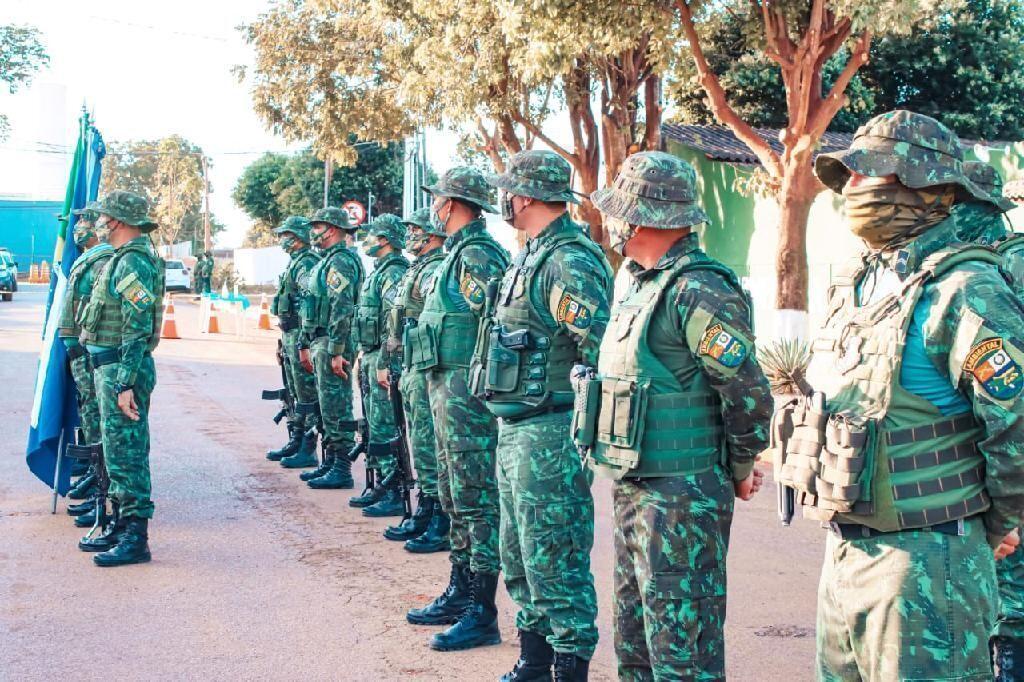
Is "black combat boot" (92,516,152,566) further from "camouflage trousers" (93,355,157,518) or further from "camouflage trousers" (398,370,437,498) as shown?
"camouflage trousers" (398,370,437,498)

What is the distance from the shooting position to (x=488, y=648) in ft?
15.9

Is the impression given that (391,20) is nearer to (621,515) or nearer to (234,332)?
(234,332)

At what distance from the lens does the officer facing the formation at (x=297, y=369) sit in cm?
905

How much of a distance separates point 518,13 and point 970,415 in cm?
965

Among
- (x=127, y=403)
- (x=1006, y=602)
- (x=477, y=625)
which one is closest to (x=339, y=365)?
(x=127, y=403)

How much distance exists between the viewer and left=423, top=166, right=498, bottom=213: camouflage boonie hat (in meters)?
5.36

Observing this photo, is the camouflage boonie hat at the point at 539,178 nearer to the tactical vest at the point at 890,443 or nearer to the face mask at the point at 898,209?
the face mask at the point at 898,209

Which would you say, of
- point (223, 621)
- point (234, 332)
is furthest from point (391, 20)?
point (223, 621)

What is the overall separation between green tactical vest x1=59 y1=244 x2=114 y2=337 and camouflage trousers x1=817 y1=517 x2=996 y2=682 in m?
5.55

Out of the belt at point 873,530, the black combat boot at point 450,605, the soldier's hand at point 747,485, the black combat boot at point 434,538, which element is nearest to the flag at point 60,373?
the black combat boot at point 434,538

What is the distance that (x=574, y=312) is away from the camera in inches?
161

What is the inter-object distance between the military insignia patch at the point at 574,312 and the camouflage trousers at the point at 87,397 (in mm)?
4065

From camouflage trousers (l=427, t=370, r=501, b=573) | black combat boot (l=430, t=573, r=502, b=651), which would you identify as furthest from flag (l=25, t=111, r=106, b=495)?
black combat boot (l=430, t=573, r=502, b=651)

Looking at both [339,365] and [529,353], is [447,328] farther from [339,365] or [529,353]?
[339,365]
